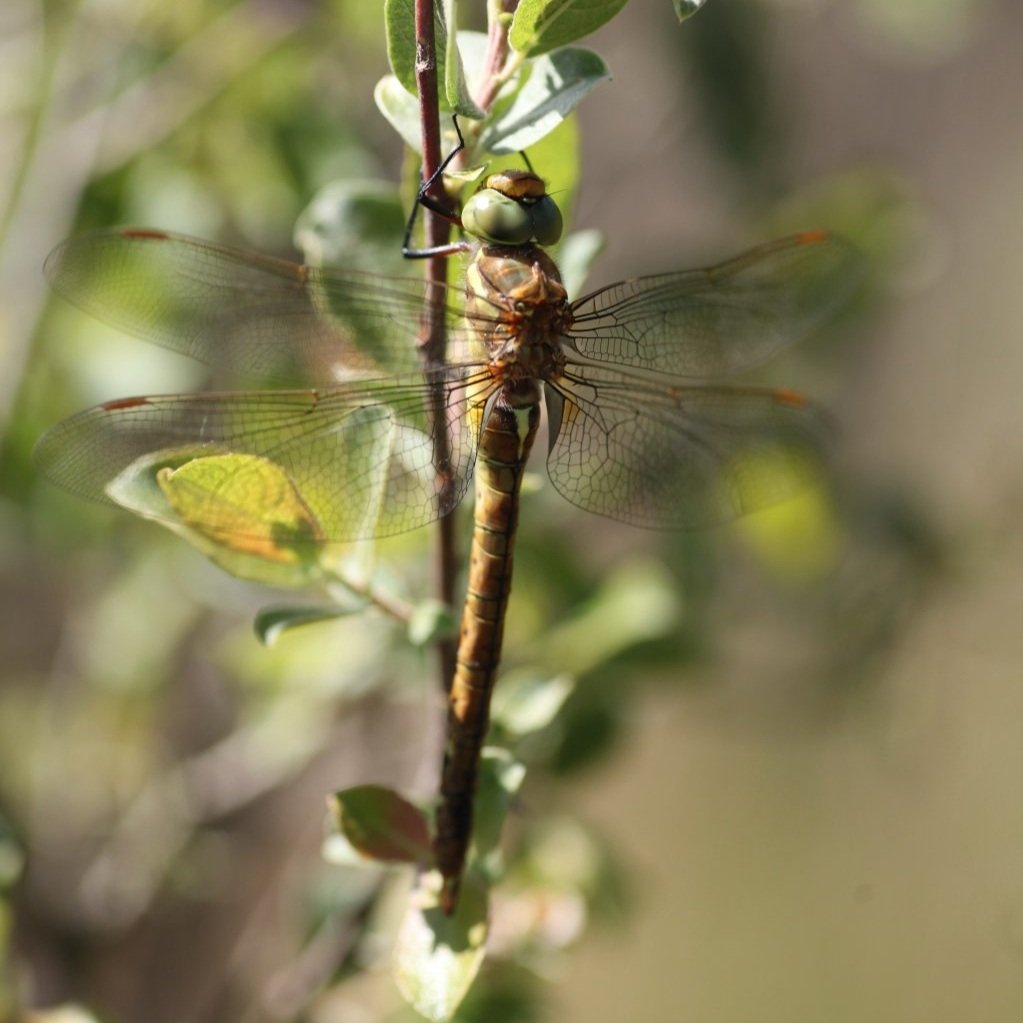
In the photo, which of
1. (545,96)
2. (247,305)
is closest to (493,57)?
(545,96)

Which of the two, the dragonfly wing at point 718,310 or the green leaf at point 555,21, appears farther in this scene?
the dragonfly wing at point 718,310

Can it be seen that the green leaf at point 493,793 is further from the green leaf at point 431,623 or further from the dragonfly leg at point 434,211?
the dragonfly leg at point 434,211

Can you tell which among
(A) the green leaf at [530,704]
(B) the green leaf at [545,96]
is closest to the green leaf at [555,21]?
(B) the green leaf at [545,96]

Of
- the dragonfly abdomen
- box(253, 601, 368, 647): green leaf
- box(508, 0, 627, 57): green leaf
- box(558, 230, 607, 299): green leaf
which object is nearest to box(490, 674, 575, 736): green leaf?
the dragonfly abdomen

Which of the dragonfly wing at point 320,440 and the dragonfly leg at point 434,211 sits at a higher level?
the dragonfly leg at point 434,211

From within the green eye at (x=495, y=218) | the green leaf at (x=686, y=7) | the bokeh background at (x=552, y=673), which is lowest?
the bokeh background at (x=552, y=673)

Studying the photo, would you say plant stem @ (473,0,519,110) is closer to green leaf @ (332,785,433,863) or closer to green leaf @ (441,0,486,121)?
green leaf @ (441,0,486,121)
